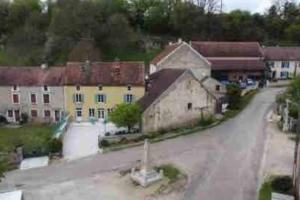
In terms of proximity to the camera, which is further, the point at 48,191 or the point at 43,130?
the point at 43,130

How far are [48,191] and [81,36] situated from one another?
3926cm

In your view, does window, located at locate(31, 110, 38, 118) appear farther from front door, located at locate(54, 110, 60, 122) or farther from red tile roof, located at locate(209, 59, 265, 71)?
red tile roof, located at locate(209, 59, 265, 71)

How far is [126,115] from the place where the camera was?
34.4 metres

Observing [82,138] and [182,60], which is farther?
[182,60]

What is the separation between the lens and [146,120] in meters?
35.9

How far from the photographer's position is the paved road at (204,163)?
83.8ft

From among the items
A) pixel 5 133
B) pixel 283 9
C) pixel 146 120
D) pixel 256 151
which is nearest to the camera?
pixel 256 151

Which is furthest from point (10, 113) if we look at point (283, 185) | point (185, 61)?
point (283, 185)

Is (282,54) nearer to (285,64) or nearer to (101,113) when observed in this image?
(285,64)

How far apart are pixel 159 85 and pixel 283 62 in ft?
87.9

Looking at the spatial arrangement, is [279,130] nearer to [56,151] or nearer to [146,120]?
[146,120]

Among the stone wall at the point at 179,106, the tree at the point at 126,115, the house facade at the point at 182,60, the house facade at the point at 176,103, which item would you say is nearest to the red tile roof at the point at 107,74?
the house facade at the point at 176,103

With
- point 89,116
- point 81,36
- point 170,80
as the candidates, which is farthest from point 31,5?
point 170,80

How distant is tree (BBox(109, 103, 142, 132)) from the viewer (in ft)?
113
